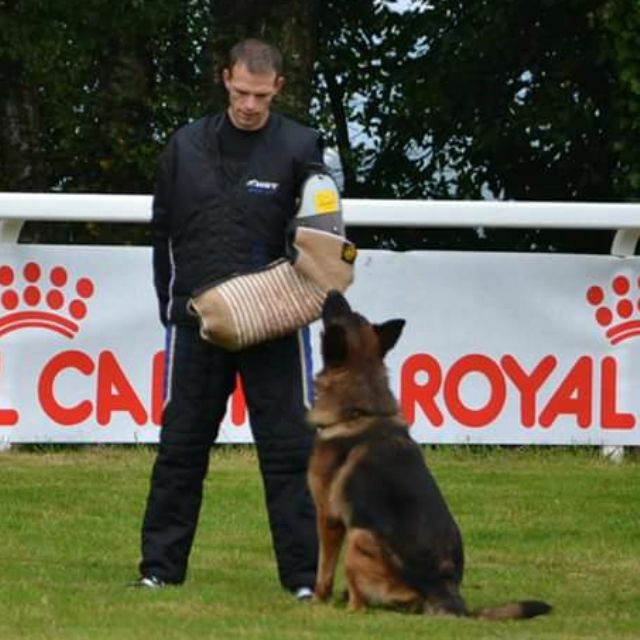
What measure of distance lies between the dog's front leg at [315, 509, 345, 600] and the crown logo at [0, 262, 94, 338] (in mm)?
5141

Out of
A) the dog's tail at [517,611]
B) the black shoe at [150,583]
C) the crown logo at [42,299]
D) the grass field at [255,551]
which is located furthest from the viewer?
the crown logo at [42,299]

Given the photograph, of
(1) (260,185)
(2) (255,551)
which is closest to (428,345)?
(2) (255,551)

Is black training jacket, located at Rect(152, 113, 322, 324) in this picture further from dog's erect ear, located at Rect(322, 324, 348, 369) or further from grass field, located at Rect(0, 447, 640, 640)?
grass field, located at Rect(0, 447, 640, 640)

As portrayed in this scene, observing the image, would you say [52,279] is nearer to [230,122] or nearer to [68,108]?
[230,122]

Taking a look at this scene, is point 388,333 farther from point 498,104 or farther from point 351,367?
point 498,104

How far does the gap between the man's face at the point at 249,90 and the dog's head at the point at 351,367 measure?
0.78 m

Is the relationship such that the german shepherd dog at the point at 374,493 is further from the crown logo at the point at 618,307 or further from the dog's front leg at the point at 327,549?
the crown logo at the point at 618,307

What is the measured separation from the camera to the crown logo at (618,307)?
1414 centimetres

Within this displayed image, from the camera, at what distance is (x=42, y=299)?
540 inches

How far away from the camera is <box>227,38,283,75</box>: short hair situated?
28.6ft

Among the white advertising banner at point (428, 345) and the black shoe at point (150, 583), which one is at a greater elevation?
the white advertising banner at point (428, 345)

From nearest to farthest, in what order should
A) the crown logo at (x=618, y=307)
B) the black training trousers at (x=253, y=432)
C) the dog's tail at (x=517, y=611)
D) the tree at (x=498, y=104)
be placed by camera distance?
1. the dog's tail at (x=517, y=611)
2. the black training trousers at (x=253, y=432)
3. the crown logo at (x=618, y=307)
4. the tree at (x=498, y=104)

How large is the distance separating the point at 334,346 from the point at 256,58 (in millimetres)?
1169

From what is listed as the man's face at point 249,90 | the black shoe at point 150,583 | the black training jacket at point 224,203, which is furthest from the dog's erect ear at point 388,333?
the black shoe at point 150,583
